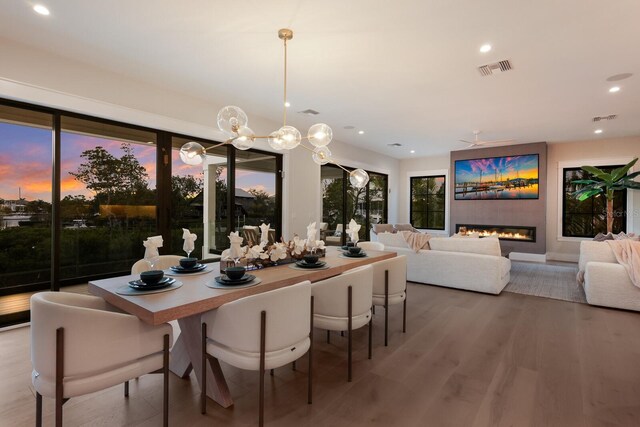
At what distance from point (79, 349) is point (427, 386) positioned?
222 centimetres

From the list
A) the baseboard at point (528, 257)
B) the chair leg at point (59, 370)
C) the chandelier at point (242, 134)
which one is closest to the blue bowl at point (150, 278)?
the chair leg at point (59, 370)

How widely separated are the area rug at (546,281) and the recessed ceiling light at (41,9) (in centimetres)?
650

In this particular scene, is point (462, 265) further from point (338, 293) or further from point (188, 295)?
point (188, 295)

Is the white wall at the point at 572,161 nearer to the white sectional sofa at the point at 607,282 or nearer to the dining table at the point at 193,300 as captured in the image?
the white sectional sofa at the point at 607,282

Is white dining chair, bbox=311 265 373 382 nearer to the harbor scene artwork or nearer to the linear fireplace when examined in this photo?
the linear fireplace

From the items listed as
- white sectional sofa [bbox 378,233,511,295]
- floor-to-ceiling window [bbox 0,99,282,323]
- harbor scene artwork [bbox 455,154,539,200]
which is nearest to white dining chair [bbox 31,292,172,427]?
floor-to-ceiling window [bbox 0,99,282,323]

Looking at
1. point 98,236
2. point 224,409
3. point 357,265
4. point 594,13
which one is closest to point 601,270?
point 594,13

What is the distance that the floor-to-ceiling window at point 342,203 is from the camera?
7.88 metres

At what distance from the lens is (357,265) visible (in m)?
3.06

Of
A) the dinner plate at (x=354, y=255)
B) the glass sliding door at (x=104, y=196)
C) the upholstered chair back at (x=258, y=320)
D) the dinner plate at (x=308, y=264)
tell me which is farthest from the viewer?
the glass sliding door at (x=104, y=196)

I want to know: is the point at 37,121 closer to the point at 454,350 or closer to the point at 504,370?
the point at 454,350

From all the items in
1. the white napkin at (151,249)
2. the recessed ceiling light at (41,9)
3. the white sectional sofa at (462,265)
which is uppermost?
the recessed ceiling light at (41,9)

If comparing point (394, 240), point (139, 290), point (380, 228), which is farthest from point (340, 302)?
point (380, 228)

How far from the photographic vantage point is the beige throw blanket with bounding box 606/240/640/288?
155 inches
